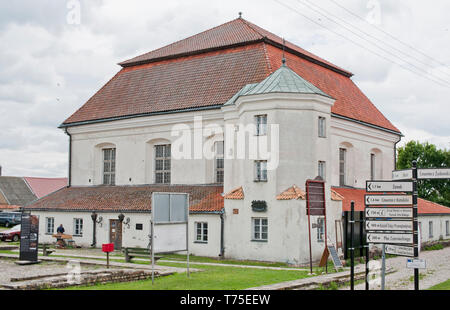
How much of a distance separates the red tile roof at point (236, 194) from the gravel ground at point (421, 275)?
7568 millimetres

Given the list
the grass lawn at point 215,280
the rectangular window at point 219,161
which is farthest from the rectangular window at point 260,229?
the rectangular window at point 219,161

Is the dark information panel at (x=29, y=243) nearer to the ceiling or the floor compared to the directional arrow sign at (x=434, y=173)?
nearer to the floor

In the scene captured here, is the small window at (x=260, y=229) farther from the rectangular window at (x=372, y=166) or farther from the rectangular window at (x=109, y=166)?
the rectangular window at (x=372, y=166)

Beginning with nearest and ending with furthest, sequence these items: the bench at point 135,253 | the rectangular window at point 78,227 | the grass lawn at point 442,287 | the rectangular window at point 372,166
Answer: the grass lawn at point 442,287
the bench at point 135,253
the rectangular window at point 78,227
the rectangular window at point 372,166

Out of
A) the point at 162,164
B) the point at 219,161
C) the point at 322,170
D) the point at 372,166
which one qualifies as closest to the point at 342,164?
the point at 372,166

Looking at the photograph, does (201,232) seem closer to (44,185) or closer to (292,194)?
(292,194)

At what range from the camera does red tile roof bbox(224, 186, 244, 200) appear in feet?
89.1

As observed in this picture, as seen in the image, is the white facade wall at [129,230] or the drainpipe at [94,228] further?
the drainpipe at [94,228]

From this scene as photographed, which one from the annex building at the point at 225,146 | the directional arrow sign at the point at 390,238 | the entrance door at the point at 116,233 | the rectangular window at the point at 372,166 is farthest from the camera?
the rectangular window at the point at 372,166

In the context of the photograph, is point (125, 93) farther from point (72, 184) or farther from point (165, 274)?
point (165, 274)

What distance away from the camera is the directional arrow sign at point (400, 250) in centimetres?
1316

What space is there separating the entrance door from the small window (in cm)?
966

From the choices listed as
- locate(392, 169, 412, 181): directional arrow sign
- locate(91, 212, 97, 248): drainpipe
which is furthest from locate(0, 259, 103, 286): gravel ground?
locate(392, 169, 412, 181): directional arrow sign
